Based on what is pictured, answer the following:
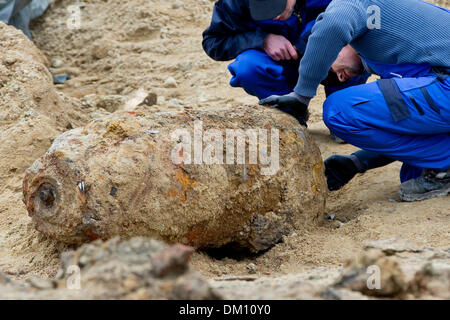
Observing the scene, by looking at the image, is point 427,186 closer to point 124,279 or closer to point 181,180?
point 181,180

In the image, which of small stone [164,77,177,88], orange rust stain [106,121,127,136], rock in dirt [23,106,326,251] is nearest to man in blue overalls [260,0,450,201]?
rock in dirt [23,106,326,251]

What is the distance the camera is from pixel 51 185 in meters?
2.01

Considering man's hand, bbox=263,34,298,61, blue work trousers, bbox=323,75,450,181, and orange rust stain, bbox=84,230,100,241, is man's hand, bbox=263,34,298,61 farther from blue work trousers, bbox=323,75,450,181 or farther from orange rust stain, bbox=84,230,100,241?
orange rust stain, bbox=84,230,100,241

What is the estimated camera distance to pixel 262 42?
3.17 meters

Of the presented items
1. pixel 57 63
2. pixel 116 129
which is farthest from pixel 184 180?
pixel 57 63

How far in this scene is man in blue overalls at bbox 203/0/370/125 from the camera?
314 centimetres

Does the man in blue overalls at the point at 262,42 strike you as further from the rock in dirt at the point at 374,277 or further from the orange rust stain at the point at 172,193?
the rock in dirt at the point at 374,277

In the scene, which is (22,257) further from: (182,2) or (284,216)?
(182,2)

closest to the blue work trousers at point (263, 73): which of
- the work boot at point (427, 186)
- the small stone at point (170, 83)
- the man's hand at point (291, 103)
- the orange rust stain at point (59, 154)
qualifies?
the man's hand at point (291, 103)

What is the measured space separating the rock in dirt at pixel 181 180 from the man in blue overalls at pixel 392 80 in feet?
0.83

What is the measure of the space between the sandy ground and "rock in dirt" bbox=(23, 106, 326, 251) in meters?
0.16

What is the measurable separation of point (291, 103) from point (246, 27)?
0.90 meters
